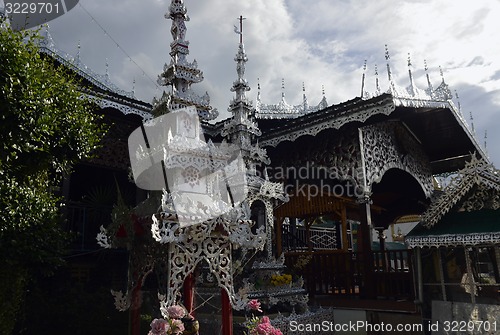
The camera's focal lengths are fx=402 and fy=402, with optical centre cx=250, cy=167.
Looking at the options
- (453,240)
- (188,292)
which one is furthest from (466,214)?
(188,292)

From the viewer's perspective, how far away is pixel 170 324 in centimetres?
376

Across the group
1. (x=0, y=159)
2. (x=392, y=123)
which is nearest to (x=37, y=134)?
(x=0, y=159)

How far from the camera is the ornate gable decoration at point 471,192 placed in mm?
6496

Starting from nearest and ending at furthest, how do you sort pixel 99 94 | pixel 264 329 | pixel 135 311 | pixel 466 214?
pixel 264 329
pixel 135 311
pixel 466 214
pixel 99 94

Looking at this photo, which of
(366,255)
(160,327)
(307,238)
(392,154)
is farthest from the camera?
(307,238)

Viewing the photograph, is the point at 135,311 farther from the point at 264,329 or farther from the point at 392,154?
the point at 392,154

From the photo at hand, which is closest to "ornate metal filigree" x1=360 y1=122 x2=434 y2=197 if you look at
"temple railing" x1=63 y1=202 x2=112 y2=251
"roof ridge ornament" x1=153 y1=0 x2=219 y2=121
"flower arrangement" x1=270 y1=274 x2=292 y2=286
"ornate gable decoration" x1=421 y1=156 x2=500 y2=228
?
"ornate gable decoration" x1=421 y1=156 x2=500 y2=228

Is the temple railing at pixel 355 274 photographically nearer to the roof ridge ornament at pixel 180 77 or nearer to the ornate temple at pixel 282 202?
the ornate temple at pixel 282 202

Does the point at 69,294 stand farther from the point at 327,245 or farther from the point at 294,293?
the point at 327,245

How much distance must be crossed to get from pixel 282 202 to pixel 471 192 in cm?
328

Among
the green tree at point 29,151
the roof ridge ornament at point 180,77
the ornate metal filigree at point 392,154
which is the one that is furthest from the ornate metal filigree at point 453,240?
the green tree at point 29,151

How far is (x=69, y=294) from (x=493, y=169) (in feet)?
25.0

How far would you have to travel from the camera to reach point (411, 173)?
38.2 feet

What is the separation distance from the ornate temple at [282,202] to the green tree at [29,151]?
111 centimetres
